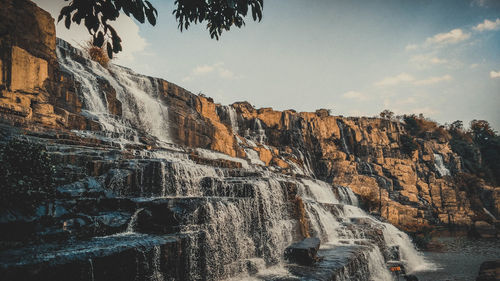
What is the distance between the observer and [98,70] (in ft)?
60.1

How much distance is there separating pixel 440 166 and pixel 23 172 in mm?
50016

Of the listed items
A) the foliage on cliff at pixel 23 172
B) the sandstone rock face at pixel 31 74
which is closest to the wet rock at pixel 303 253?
the foliage on cliff at pixel 23 172

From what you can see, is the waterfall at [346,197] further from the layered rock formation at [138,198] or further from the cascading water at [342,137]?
the cascading water at [342,137]

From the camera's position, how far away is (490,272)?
8773mm

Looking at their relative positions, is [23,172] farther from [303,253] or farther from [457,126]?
[457,126]

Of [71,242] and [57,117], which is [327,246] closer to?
[71,242]

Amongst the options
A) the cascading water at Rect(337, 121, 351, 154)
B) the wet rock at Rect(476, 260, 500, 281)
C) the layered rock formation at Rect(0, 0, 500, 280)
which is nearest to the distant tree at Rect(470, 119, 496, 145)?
the cascading water at Rect(337, 121, 351, 154)

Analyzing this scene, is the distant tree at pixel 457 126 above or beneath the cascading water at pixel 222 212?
above

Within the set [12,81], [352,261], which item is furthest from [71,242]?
[12,81]

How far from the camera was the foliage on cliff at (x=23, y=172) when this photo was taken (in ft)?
17.5

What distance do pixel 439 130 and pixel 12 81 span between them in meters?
63.3

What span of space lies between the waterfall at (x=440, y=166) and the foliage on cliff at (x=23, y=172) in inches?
1884

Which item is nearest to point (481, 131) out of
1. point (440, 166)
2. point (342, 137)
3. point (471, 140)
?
point (471, 140)

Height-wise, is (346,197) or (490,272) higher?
(346,197)
